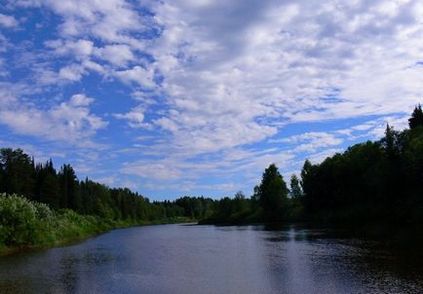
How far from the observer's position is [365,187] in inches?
4070

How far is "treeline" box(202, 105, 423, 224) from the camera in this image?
78500mm

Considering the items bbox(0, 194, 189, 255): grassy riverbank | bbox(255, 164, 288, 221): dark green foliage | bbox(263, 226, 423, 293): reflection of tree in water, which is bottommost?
bbox(263, 226, 423, 293): reflection of tree in water

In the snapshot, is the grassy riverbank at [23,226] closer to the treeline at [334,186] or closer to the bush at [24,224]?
the bush at [24,224]

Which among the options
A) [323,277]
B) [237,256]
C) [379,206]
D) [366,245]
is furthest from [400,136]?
[323,277]

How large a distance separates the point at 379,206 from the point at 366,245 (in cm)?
4195

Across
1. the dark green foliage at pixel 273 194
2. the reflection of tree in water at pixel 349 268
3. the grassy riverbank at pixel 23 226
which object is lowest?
the reflection of tree in water at pixel 349 268

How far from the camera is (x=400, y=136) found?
9238 centimetres

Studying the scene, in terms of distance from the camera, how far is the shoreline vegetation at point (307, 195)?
2731 inches

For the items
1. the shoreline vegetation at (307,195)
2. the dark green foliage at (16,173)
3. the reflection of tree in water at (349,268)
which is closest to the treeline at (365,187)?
the shoreline vegetation at (307,195)

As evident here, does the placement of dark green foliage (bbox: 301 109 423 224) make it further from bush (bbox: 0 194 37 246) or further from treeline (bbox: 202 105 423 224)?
bush (bbox: 0 194 37 246)

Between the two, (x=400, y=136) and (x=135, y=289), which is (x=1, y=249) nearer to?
(x=135, y=289)

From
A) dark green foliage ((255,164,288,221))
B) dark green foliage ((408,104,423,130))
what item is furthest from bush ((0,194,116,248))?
dark green foliage ((255,164,288,221))

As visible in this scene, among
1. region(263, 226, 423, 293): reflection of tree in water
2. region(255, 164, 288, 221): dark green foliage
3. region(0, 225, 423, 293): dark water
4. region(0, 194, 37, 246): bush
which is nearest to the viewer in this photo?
region(263, 226, 423, 293): reflection of tree in water

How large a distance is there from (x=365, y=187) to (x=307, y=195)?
33957mm
